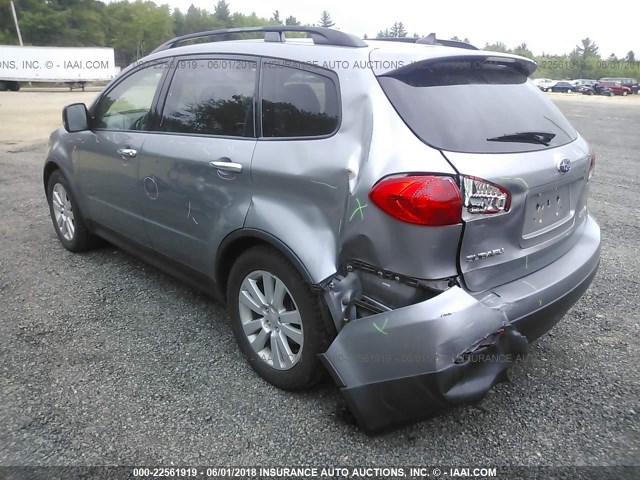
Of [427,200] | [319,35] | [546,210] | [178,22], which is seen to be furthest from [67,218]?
[178,22]

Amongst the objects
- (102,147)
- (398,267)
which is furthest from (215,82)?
(398,267)

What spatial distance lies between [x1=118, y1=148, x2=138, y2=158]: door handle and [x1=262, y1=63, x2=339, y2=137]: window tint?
46.6 inches

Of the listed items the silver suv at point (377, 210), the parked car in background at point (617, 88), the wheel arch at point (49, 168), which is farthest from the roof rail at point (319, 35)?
the parked car in background at point (617, 88)

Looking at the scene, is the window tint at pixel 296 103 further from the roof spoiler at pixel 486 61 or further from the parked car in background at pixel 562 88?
the parked car in background at pixel 562 88

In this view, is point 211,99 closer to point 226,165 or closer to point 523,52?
point 226,165

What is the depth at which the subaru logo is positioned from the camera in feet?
8.18

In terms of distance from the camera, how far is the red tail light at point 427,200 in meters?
2.08

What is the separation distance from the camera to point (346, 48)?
251 cm

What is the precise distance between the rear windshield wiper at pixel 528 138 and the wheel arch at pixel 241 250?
1.04 meters

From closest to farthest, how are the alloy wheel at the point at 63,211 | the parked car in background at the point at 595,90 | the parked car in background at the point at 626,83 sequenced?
the alloy wheel at the point at 63,211 → the parked car in background at the point at 595,90 → the parked car in background at the point at 626,83

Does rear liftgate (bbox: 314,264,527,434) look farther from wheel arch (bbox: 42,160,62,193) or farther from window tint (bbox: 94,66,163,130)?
wheel arch (bbox: 42,160,62,193)

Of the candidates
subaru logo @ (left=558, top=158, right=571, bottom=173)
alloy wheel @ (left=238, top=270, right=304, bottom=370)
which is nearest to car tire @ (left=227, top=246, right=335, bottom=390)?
alloy wheel @ (left=238, top=270, right=304, bottom=370)

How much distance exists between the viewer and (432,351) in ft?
6.72

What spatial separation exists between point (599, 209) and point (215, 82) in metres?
5.22
